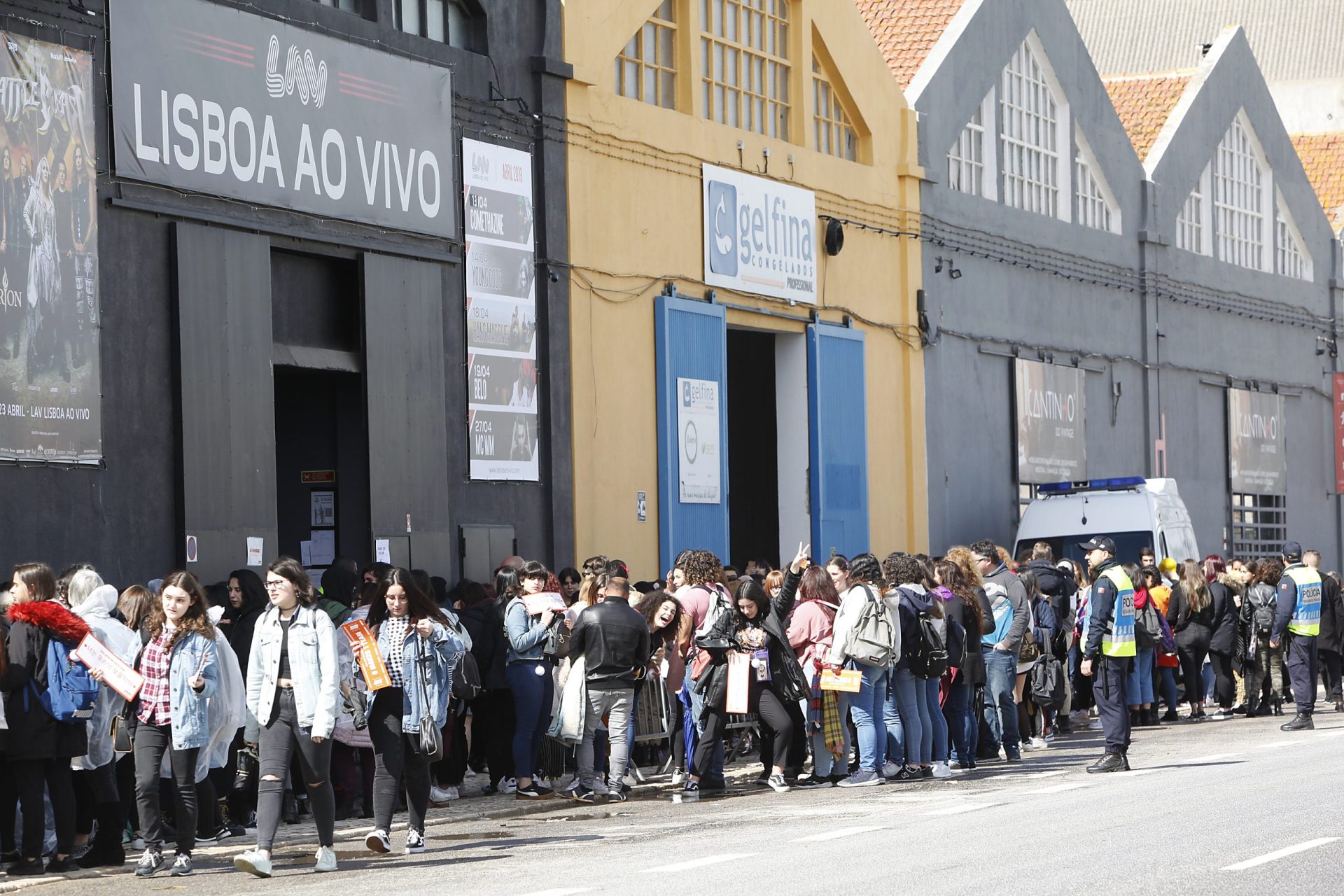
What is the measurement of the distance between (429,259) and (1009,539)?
1291 centimetres

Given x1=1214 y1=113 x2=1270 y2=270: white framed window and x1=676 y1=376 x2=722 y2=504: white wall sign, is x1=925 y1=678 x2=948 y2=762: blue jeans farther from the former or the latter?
x1=1214 y1=113 x2=1270 y2=270: white framed window

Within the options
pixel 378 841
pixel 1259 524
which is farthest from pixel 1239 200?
pixel 378 841

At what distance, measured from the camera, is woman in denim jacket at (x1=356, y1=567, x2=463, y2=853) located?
1175cm

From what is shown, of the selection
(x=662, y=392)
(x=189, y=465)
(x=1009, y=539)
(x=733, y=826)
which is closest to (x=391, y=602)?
(x=733, y=826)

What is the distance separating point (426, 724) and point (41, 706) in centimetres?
212

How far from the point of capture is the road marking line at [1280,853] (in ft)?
32.9

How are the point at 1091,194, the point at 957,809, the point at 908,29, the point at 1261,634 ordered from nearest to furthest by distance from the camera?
the point at 957,809
the point at 1261,634
the point at 908,29
the point at 1091,194

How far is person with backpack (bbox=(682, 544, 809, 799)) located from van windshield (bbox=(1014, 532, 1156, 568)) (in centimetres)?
1011

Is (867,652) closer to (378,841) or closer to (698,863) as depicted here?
(698,863)

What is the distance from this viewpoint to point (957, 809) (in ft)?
43.9

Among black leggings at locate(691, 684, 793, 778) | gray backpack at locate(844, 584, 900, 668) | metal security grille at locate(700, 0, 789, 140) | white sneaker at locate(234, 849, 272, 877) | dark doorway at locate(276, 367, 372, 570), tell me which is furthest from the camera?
metal security grille at locate(700, 0, 789, 140)

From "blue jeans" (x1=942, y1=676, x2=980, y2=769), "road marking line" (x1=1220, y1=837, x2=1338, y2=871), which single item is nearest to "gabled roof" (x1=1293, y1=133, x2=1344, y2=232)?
"blue jeans" (x1=942, y1=676, x2=980, y2=769)

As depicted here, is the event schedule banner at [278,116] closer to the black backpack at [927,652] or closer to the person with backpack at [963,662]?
the person with backpack at [963,662]

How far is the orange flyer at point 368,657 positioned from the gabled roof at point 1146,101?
25986 mm
